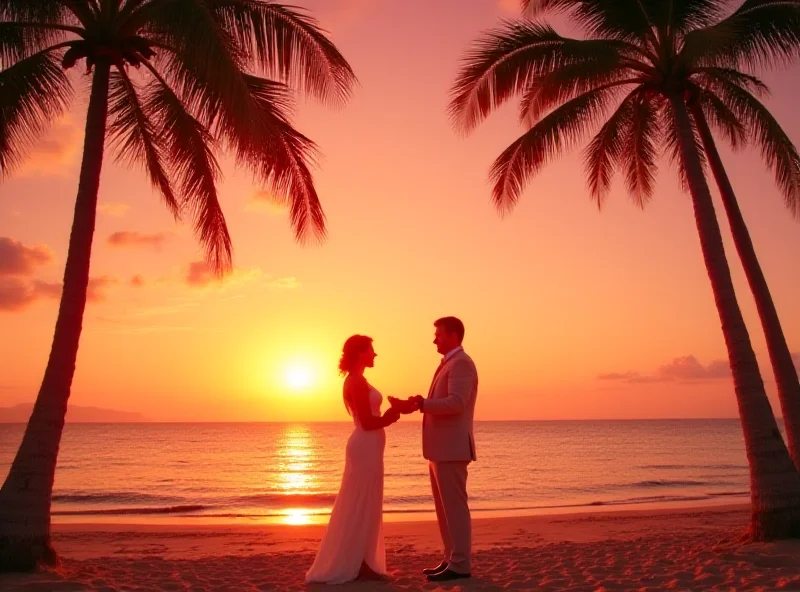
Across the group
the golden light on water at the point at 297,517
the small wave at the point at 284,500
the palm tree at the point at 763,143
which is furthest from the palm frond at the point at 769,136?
the small wave at the point at 284,500

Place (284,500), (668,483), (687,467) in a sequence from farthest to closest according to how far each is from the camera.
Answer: (687,467), (668,483), (284,500)

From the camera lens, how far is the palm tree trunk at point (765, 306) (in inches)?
392

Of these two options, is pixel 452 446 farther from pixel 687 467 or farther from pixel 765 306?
pixel 687 467

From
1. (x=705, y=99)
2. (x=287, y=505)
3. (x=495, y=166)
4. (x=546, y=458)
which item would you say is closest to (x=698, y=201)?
(x=705, y=99)

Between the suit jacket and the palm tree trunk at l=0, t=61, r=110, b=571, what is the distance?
4.13m

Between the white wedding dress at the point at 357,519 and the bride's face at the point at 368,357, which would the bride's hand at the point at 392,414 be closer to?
the white wedding dress at the point at 357,519

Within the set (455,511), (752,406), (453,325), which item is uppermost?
(453,325)

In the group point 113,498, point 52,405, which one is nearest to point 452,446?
point 52,405

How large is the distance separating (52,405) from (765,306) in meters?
9.32

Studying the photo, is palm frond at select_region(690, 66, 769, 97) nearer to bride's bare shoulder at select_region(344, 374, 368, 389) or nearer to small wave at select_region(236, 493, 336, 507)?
bride's bare shoulder at select_region(344, 374, 368, 389)

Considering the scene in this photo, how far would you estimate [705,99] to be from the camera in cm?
1154

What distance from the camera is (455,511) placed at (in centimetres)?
688

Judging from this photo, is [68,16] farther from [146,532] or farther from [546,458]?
[546,458]

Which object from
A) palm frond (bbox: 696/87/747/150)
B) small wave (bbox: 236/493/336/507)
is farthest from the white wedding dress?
small wave (bbox: 236/493/336/507)
